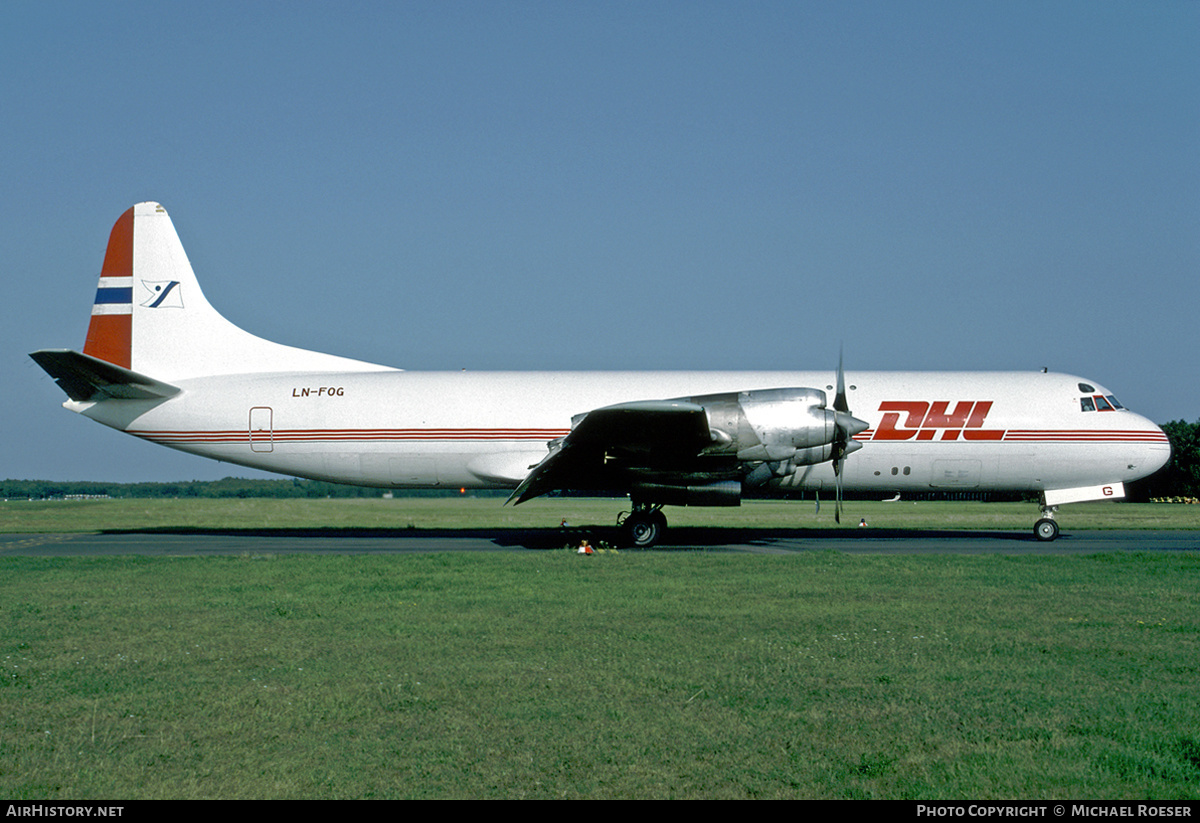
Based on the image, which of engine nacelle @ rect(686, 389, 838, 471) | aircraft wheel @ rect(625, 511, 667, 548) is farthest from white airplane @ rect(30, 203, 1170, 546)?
engine nacelle @ rect(686, 389, 838, 471)

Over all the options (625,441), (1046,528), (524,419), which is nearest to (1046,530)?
(1046,528)

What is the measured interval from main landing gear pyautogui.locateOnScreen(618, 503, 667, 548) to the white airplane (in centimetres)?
3

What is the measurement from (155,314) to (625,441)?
1222 centimetres

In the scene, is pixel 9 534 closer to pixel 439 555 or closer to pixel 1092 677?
pixel 439 555

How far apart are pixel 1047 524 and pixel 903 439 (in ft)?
13.4

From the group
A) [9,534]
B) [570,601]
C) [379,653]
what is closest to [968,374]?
[570,601]

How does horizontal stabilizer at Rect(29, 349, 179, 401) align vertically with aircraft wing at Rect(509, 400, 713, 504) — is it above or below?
above

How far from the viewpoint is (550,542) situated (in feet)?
69.8

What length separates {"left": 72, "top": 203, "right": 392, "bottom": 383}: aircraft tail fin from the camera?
2303 centimetres

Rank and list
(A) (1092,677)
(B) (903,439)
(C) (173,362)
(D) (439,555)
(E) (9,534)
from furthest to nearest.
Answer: (E) (9,534)
(C) (173,362)
(B) (903,439)
(D) (439,555)
(A) (1092,677)

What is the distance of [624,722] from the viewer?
6402 mm

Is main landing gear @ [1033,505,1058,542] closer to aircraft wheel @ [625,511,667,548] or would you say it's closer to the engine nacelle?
the engine nacelle

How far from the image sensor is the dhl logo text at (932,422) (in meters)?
21.3
